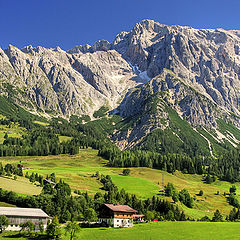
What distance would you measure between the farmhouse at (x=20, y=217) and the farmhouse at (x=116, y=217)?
2016 cm

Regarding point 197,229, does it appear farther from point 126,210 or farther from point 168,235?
point 126,210

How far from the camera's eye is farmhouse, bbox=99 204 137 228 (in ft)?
304

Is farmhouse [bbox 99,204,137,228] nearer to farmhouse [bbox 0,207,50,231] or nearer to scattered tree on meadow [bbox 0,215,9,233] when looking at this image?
farmhouse [bbox 0,207,50,231]

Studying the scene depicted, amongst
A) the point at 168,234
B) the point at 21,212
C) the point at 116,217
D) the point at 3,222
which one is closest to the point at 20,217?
the point at 21,212

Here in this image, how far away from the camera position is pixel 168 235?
2707 inches

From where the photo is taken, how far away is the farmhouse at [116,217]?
92.6m

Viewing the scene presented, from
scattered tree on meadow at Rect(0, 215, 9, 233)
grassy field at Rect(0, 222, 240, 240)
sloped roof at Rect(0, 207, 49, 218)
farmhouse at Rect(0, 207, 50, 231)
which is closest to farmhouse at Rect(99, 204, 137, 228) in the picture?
grassy field at Rect(0, 222, 240, 240)

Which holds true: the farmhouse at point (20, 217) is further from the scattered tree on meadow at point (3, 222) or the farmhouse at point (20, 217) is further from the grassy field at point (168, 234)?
the grassy field at point (168, 234)

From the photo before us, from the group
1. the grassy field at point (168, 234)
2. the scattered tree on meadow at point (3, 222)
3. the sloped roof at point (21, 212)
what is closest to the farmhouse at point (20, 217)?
the sloped roof at point (21, 212)

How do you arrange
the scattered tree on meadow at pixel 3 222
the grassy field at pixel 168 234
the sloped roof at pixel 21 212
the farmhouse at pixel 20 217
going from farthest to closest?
the sloped roof at pixel 21 212, the farmhouse at pixel 20 217, the scattered tree on meadow at pixel 3 222, the grassy field at pixel 168 234

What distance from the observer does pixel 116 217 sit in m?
93.6

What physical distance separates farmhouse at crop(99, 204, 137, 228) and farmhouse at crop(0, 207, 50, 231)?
2016 cm

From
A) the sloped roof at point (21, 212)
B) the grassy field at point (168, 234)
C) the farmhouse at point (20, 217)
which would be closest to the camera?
the grassy field at point (168, 234)

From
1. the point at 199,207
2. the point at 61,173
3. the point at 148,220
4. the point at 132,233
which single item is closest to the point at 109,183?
the point at 61,173
